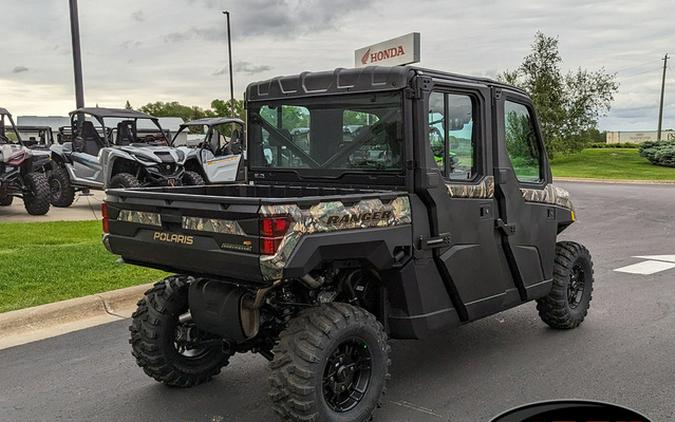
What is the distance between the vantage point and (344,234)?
3617 mm

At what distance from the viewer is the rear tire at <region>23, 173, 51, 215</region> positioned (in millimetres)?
12945

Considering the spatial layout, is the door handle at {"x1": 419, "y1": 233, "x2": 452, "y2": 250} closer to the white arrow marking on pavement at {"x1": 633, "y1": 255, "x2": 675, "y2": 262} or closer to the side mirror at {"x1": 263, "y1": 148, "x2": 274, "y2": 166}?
the side mirror at {"x1": 263, "y1": 148, "x2": 274, "y2": 166}

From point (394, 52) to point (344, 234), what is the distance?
12.7m

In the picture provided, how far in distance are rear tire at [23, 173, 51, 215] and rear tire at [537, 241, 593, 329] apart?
422 inches

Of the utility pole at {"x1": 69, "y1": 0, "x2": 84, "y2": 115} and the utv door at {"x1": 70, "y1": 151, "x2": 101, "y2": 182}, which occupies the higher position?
the utility pole at {"x1": 69, "y1": 0, "x2": 84, "y2": 115}

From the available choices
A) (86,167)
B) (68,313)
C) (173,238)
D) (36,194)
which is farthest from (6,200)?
(173,238)

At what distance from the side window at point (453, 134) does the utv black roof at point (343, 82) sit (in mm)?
155

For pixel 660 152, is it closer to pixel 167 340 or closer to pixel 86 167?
pixel 86 167

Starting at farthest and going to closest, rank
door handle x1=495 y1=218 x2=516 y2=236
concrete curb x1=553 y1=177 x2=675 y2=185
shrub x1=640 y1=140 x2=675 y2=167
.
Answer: shrub x1=640 y1=140 x2=675 y2=167 < concrete curb x1=553 y1=177 x2=675 y2=185 < door handle x1=495 y1=218 x2=516 y2=236

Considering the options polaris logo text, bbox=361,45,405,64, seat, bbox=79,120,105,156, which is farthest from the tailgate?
polaris logo text, bbox=361,45,405,64

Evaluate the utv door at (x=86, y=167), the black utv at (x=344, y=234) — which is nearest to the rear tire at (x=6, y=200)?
the utv door at (x=86, y=167)

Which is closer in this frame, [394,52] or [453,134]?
[453,134]

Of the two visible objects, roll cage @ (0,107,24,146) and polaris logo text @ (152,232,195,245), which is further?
roll cage @ (0,107,24,146)

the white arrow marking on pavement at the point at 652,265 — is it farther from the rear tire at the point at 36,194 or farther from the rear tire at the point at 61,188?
the rear tire at the point at 61,188
